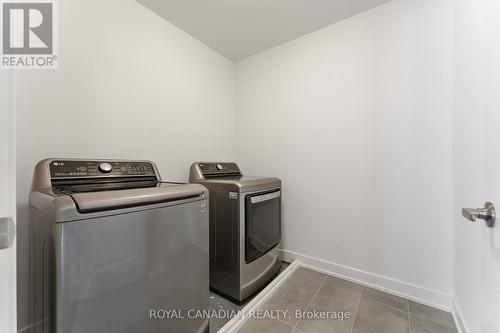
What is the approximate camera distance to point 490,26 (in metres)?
0.90

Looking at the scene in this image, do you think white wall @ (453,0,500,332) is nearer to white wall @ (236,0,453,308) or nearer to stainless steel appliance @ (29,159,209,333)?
white wall @ (236,0,453,308)

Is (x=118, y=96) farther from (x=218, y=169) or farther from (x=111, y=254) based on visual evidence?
(x=111, y=254)

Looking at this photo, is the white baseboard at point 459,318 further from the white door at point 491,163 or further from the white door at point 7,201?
the white door at point 7,201

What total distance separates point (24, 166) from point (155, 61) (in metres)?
1.16

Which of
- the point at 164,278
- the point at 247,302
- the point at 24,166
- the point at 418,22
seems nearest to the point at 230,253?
the point at 247,302

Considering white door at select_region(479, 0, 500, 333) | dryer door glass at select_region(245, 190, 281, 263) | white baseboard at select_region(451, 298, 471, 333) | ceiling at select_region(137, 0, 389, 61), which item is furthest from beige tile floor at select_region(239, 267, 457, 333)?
ceiling at select_region(137, 0, 389, 61)

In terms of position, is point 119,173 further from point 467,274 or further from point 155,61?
point 467,274

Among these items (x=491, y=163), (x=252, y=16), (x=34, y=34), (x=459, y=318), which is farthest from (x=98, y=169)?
(x=459, y=318)

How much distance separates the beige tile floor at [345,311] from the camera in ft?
4.12

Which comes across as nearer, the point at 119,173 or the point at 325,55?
the point at 119,173

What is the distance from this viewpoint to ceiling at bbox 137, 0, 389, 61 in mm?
1623

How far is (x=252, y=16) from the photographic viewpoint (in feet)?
5.82

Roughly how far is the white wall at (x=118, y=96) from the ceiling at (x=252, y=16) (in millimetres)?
157

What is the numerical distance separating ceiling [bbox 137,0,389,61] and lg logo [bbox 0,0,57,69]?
0.67 meters
